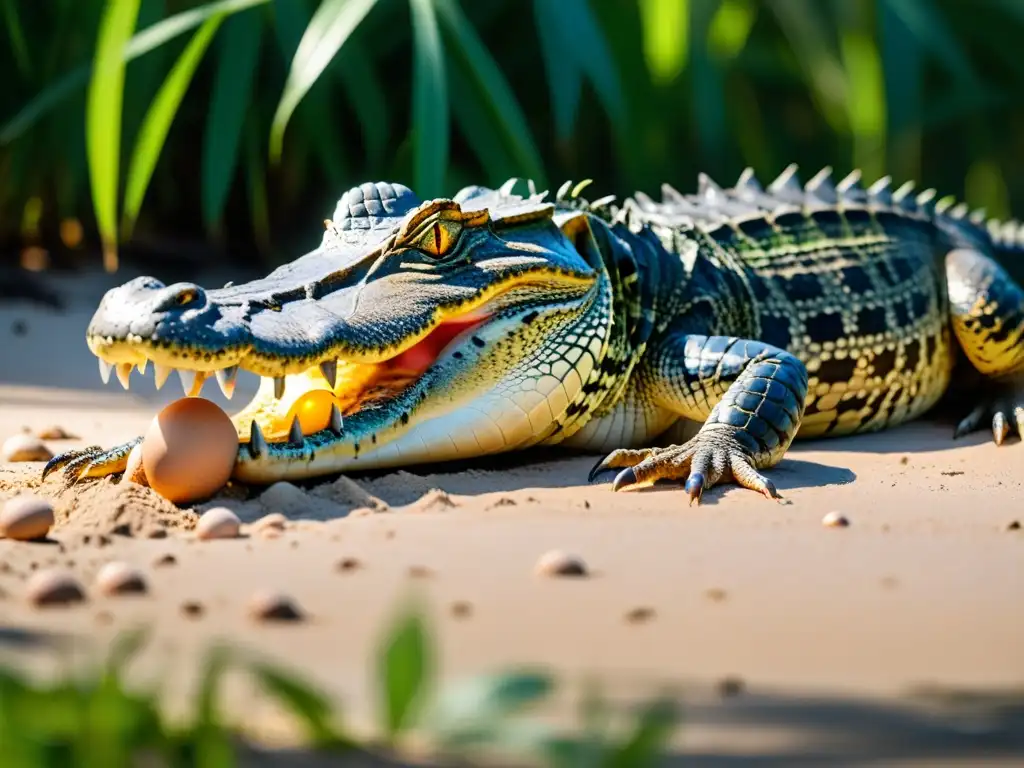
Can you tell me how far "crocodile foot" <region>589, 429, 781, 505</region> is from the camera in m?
3.46

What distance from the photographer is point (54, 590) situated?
2422 millimetres

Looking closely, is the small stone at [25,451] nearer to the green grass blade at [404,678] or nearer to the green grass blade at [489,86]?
the green grass blade at [489,86]

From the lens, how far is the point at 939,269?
5109 millimetres

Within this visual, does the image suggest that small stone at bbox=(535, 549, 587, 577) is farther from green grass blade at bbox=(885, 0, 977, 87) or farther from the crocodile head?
green grass blade at bbox=(885, 0, 977, 87)

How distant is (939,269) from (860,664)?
3.26 meters

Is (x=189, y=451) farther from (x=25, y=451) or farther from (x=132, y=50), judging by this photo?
(x=132, y=50)

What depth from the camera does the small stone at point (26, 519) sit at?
9.49 ft

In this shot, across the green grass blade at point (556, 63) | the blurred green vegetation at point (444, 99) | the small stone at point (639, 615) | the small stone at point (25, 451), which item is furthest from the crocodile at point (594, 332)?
the blurred green vegetation at point (444, 99)

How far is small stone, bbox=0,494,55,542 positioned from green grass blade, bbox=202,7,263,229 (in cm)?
294

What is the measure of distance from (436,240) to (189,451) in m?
0.92

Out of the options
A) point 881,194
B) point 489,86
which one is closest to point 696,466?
point 881,194

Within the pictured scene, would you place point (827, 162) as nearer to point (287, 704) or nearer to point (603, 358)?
point (603, 358)

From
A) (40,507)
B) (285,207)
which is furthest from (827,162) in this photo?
(40,507)

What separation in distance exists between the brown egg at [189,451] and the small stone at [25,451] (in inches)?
33.9
